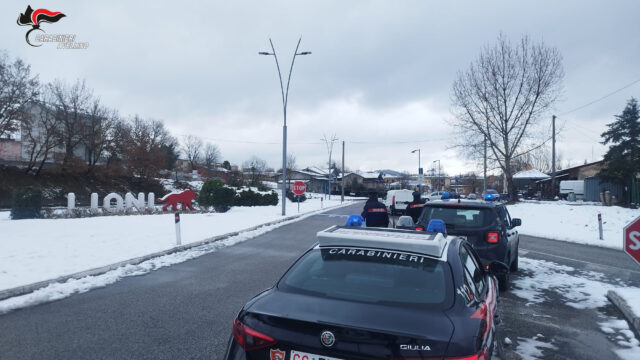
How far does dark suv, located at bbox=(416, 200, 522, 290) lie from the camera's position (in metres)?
6.77

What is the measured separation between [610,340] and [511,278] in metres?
3.40

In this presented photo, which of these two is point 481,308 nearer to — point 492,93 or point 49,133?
point 492,93

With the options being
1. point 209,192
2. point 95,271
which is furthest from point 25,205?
point 209,192

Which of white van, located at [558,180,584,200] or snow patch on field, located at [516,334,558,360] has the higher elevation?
white van, located at [558,180,584,200]

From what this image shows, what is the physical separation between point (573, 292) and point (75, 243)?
39.7 ft

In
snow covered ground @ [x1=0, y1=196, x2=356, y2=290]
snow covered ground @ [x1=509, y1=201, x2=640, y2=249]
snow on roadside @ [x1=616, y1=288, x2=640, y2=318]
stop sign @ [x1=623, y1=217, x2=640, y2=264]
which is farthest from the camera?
snow covered ground @ [x1=509, y1=201, x2=640, y2=249]

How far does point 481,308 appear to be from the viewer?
266 centimetres

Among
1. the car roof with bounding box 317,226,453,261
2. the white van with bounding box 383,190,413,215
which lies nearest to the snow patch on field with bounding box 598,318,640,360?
the car roof with bounding box 317,226,453,261

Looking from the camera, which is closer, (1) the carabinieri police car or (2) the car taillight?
(1) the carabinieri police car

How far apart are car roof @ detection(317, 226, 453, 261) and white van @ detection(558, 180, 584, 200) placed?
3788 cm

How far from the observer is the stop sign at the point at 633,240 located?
4781mm

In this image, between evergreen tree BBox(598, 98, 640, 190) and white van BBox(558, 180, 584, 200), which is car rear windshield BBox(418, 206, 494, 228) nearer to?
evergreen tree BBox(598, 98, 640, 190)

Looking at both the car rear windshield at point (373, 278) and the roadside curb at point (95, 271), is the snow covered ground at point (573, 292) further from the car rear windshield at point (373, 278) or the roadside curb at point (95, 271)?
the roadside curb at point (95, 271)

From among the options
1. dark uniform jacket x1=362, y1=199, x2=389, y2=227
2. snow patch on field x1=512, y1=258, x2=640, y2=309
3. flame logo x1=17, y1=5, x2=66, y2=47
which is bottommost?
snow patch on field x1=512, y1=258, x2=640, y2=309
